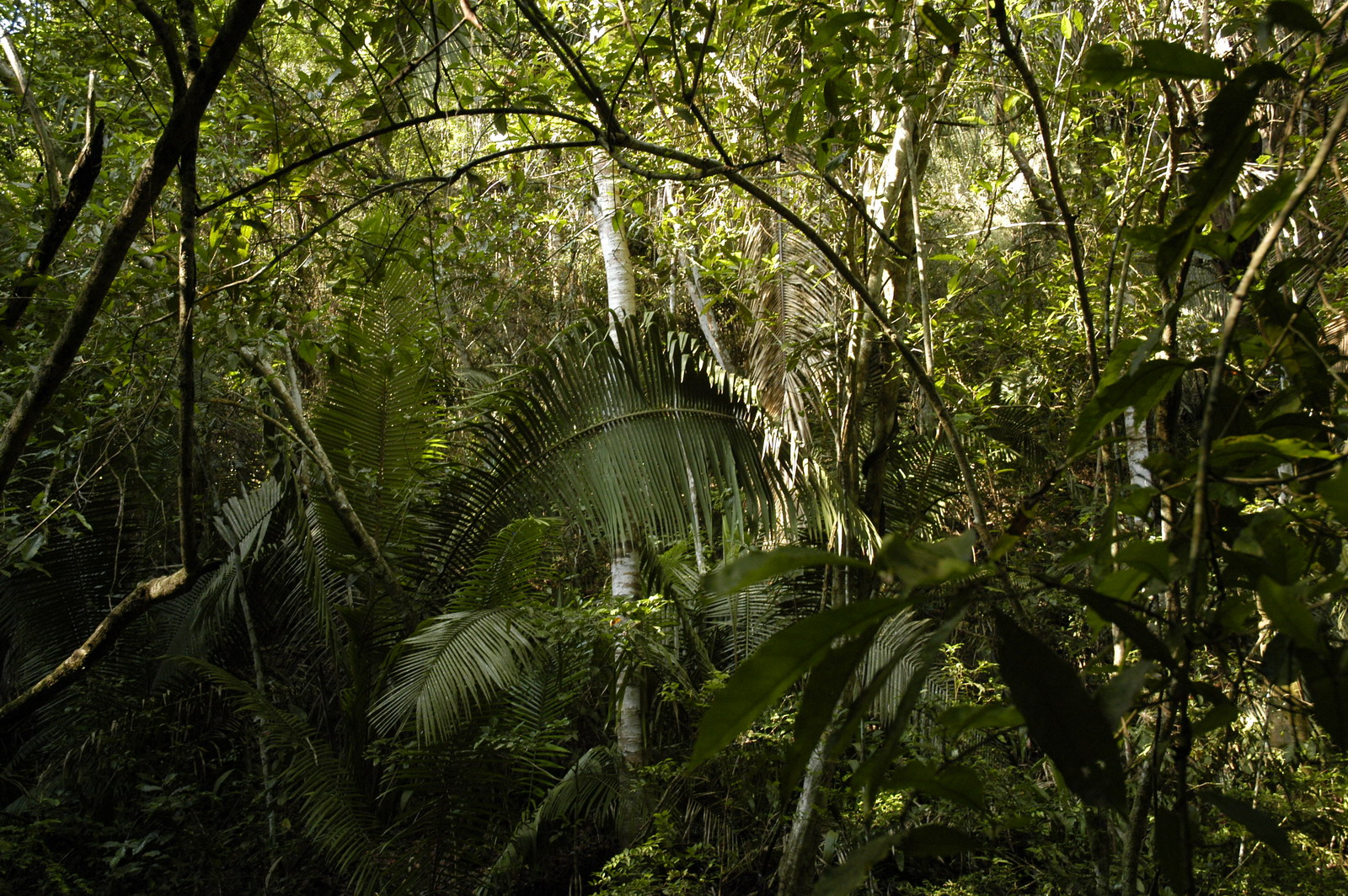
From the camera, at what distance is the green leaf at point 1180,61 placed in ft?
2.23

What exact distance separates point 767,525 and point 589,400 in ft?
3.51

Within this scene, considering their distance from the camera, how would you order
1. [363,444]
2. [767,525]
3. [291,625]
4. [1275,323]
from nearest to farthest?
[1275,323]
[767,525]
[363,444]
[291,625]

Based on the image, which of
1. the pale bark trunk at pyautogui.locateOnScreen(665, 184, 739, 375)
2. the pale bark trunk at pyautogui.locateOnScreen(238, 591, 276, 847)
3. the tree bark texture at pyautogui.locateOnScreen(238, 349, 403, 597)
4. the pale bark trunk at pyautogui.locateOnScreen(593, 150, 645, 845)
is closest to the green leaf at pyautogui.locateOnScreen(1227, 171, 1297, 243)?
the pale bark trunk at pyautogui.locateOnScreen(593, 150, 645, 845)

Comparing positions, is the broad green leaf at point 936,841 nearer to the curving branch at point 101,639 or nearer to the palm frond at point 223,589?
the curving branch at point 101,639

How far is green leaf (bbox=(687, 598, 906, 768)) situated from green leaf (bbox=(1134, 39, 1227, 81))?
505 mm

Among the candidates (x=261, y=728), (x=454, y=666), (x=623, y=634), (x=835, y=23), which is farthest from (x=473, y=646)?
(x=835, y=23)

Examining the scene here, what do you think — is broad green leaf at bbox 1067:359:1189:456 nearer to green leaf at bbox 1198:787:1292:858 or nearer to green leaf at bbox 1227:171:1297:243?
green leaf at bbox 1227:171:1297:243

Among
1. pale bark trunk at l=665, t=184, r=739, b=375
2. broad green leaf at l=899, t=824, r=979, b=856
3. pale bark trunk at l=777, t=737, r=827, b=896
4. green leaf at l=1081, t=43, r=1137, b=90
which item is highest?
pale bark trunk at l=665, t=184, r=739, b=375

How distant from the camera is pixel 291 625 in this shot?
555cm

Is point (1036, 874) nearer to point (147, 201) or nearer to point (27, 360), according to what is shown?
point (147, 201)

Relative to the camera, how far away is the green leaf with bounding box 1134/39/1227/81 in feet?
2.23

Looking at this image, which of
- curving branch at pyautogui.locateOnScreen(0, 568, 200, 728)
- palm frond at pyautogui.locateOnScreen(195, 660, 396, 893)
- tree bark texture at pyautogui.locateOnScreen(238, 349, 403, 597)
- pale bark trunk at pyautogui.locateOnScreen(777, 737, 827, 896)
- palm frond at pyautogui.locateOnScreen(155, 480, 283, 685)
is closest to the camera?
curving branch at pyautogui.locateOnScreen(0, 568, 200, 728)

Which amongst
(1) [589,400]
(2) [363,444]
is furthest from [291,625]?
(1) [589,400]

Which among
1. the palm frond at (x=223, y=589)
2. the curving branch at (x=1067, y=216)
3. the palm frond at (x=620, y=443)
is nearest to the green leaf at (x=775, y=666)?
the curving branch at (x=1067, y=216)
